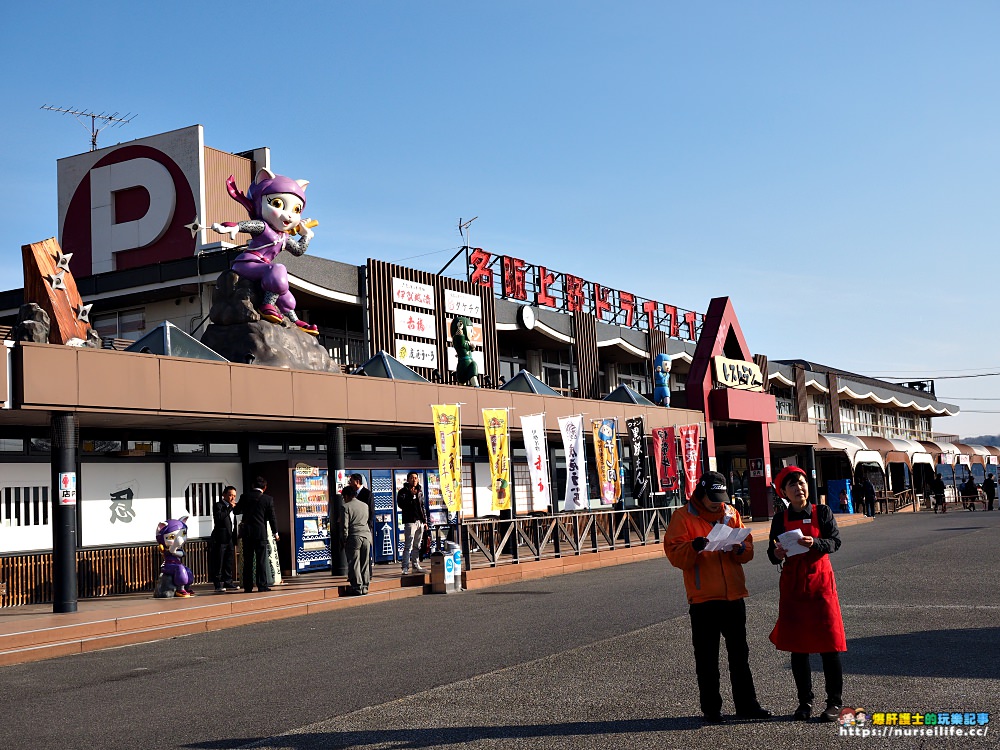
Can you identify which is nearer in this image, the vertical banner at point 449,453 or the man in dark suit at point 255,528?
the man in dark suit at point 255,528

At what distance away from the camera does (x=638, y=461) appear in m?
27.3

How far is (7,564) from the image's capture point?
16172mm

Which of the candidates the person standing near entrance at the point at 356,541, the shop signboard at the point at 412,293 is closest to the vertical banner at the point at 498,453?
the person standing near entrance at the point at 356,541

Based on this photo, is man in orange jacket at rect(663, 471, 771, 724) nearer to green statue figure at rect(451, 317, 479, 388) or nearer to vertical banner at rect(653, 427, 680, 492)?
green statue figure at rect(451, 317, 479, 388)

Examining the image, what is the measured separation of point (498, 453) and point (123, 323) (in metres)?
11.9

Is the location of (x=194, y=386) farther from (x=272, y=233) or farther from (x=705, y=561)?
(x=705, y=561)

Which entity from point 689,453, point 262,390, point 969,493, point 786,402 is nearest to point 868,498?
point 969,493

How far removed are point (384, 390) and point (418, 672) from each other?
11175 mm

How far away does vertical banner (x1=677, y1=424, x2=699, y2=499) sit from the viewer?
28547 millimetres

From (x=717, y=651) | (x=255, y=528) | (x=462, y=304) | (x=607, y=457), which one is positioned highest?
(x=462, y=304)

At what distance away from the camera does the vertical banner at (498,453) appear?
20516 mm

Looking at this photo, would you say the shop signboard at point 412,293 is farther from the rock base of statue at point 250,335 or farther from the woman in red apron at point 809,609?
the woman in red apron at point 809,609

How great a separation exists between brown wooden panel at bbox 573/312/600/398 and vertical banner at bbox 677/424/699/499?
305 inches

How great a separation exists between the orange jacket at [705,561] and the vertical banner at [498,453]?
1348 centimetres
